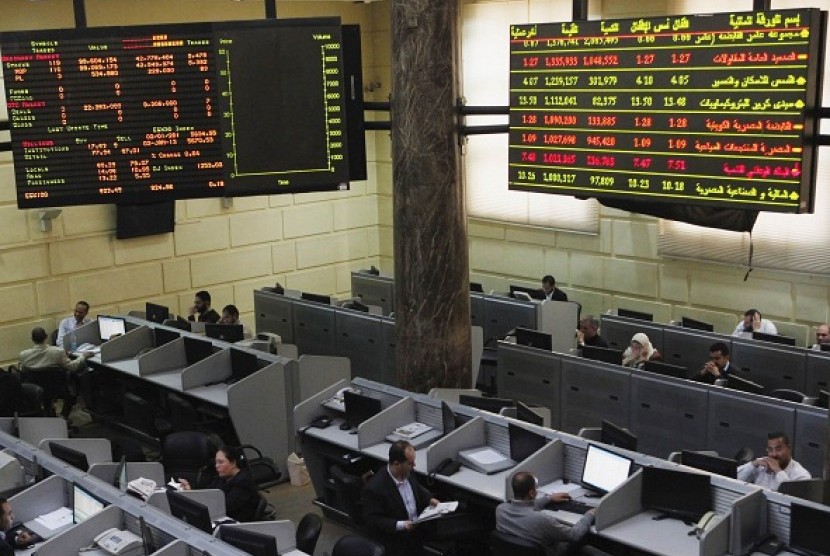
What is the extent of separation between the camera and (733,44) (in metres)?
7.94

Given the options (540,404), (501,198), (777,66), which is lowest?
(540,404)

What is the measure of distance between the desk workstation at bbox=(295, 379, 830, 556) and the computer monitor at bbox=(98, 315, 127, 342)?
3.97 m

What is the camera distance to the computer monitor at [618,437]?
787 centimetres

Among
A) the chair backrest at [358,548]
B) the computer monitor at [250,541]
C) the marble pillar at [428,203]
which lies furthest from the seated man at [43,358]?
the chair backrest at [358,548]

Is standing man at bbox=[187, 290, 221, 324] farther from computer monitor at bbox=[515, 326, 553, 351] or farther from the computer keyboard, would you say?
Result: the computer keyboard

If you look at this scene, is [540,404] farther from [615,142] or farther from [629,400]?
[615,142]

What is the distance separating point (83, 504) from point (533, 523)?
3102 mm

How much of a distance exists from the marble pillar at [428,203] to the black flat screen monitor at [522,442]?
213cm

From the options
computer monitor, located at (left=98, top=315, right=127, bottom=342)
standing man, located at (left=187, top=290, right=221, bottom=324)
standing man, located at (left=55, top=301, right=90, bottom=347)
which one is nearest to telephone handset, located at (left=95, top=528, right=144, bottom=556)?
computer monitor, located at (left=98, top=315, right=127, bottom=342)

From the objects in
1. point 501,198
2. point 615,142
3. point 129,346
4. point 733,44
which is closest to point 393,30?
point 615,142

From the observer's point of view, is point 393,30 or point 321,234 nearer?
point 393,30

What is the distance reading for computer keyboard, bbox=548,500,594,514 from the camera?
758 cm

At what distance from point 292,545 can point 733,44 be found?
472cm

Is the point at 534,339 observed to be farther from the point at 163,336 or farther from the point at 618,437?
the point at 163,336
